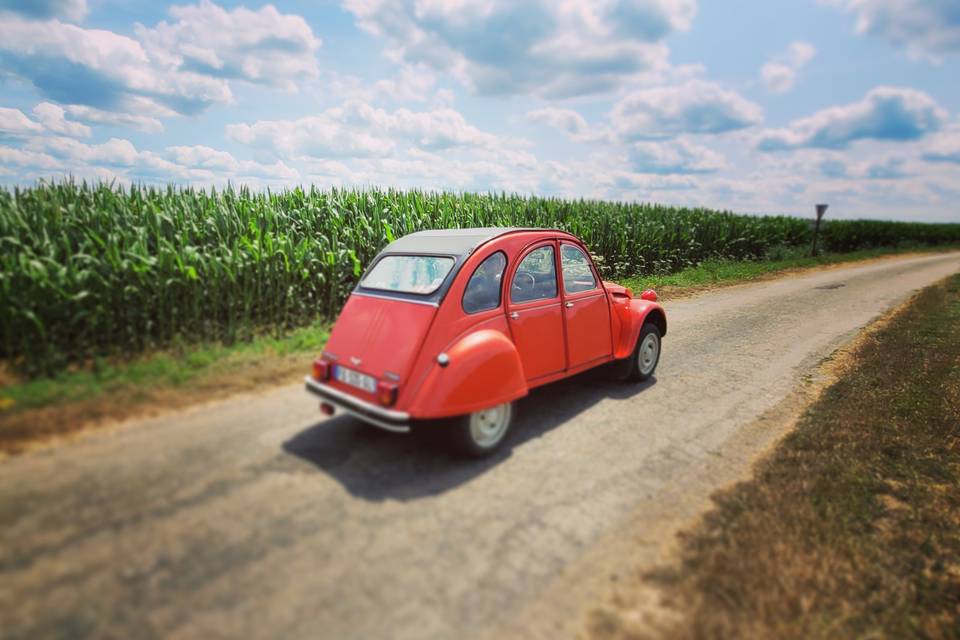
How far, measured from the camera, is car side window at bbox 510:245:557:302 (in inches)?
194

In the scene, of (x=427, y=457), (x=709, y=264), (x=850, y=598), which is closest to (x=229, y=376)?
(x=427, y=457)

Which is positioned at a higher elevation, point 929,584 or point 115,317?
point 115,317

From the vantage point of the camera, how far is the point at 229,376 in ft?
17.4

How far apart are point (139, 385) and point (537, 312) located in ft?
12.6

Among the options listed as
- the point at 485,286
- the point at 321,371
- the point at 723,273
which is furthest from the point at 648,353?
the point at 723,273

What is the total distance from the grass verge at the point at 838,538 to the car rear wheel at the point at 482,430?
161 cm

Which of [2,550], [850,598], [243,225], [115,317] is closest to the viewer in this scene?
[2,550]

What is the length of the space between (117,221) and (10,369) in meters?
2.62

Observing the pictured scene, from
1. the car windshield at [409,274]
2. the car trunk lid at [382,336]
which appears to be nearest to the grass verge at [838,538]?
the car trunk lid at [382,336]

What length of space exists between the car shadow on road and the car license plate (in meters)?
0.55

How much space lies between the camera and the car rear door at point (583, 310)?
5355 mm

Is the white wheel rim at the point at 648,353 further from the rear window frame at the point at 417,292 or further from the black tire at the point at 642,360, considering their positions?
the rear window frame at the point at 417,292

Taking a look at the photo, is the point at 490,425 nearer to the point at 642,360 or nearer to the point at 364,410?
the point at 364,410

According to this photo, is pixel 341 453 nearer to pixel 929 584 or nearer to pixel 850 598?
pixel 850 598
